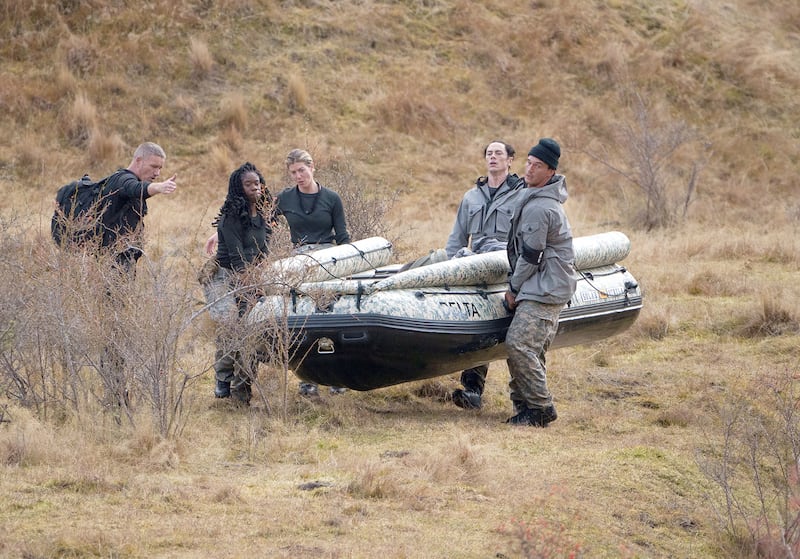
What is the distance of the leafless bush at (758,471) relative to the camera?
6.04m

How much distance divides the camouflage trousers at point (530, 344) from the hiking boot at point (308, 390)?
152cm

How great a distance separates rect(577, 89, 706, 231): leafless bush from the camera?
57.3 ft

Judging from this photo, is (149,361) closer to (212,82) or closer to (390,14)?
(212,82)

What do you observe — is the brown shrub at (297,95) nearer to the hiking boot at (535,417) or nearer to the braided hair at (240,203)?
the braided hair at (240,203)

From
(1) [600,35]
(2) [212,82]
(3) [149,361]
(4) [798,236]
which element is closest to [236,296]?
(3) [149,361]

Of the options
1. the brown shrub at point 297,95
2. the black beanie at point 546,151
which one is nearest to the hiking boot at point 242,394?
the black beanie at point 546,151

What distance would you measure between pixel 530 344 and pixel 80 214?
313cm

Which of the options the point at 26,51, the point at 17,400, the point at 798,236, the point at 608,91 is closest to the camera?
the point at 17,400

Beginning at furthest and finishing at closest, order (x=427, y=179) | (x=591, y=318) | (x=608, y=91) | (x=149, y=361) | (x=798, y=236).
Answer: (x=608, y=91) → (x=427, y=179) → (x=798, y=236) → (x=591, y=318) → (x=149, y=361)

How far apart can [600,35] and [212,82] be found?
853 cm

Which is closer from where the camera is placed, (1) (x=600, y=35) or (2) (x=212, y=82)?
(2) (x=212, y=82)

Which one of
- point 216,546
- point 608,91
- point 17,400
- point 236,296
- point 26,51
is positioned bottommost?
point 216,546

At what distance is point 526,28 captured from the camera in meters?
23.5

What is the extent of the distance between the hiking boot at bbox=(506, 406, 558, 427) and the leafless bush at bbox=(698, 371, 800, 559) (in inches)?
40.4
